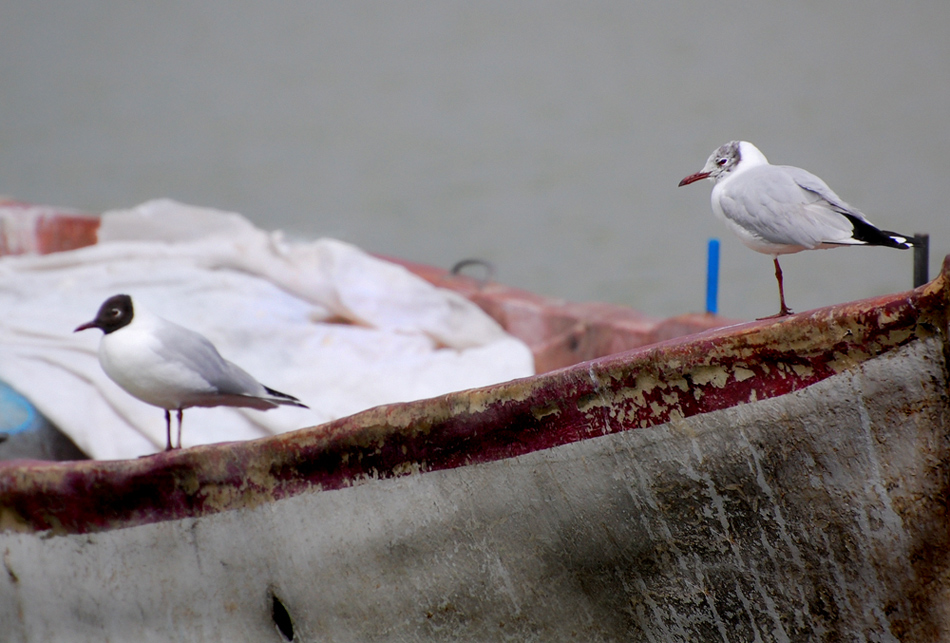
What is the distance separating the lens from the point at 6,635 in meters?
1.55

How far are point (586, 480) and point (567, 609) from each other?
19 centimetres

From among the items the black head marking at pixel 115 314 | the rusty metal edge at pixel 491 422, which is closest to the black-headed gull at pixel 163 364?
the black head marking at pixel 115 314

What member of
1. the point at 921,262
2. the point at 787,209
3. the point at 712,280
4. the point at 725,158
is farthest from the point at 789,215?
the point at 712,280

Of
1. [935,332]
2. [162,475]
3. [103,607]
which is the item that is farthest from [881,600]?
[103,607]

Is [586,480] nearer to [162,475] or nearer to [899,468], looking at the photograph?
[899,468]

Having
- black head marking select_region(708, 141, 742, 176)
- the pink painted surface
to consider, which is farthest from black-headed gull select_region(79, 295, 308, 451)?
the pink painted surface

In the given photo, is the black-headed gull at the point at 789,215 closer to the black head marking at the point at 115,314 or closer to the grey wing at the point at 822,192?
the grey wing at the point at 822,192

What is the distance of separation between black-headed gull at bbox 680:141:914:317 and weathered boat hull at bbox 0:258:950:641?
4.6 inches

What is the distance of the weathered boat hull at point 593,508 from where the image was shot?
36.0 inches

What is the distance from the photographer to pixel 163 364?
1.41m

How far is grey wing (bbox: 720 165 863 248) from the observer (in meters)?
0.99

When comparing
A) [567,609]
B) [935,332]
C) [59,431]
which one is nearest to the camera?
[935,332]

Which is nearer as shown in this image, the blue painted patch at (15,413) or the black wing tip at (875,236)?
the black wing tip at (875,236)

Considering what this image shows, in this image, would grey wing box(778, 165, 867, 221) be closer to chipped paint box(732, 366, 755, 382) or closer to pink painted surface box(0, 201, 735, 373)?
chipped paint box(732, 366, 755, 382)
